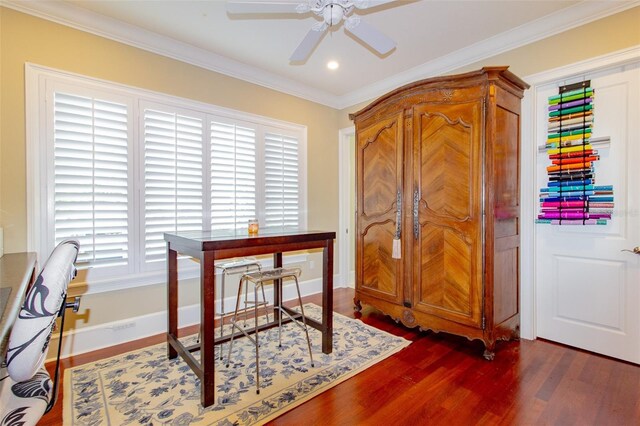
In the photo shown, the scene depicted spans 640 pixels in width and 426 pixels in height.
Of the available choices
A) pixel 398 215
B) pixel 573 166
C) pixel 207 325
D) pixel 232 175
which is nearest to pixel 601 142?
pixel 573 166

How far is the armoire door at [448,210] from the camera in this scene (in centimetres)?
241

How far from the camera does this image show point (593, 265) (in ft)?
8.09

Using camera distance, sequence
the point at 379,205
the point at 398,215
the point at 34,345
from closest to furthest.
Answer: the point at 34,345, the point at 398,215, the point at 379,205

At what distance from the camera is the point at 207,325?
183 centimetres

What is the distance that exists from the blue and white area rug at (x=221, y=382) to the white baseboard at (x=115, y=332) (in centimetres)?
30

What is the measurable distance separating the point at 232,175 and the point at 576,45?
336 centimetres

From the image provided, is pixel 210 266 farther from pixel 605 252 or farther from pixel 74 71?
pixel 605 252

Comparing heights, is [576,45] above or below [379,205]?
above

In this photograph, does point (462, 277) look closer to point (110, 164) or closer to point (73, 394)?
point (73, 394)

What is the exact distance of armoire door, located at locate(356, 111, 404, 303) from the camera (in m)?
2.94

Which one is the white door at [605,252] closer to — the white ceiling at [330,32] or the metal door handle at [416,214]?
the white ceiling at [330,32]

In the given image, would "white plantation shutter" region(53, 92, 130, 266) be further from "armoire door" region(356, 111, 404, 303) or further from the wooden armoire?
the wooden armoire

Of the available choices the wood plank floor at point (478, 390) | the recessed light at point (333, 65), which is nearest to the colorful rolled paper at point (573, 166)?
the wood plank floor at point (478, 390)

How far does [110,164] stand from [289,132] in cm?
203
